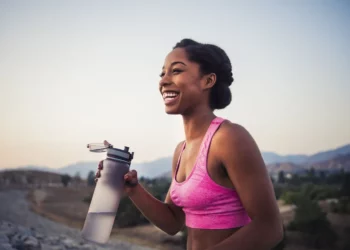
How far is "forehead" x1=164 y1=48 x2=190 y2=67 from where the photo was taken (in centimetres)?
163

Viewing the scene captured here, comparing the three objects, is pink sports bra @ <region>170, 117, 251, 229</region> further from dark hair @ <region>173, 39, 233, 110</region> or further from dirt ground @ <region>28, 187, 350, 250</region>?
dirt ground @ <region>28, 187, 350, 250</region>

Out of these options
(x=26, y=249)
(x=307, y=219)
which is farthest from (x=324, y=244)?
(x=26, y=249)

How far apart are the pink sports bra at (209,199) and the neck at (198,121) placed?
127 millimetres

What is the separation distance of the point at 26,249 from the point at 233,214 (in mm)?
6026

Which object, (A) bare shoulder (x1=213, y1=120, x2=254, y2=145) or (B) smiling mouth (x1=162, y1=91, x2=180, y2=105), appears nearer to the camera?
(A) bare shoulder (x1=213, y1=120, x2=254, y2=145)

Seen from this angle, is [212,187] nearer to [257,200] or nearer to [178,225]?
[257,200]

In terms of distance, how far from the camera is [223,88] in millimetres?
1654

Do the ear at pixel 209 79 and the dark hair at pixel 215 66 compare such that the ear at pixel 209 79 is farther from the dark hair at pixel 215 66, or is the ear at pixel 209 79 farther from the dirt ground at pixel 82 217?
the dirt ground at pixel 82 217

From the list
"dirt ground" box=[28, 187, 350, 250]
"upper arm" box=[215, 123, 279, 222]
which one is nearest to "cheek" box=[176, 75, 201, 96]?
"upper arm" box=[215, 123, 279, 222]

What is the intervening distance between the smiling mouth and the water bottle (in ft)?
0.83

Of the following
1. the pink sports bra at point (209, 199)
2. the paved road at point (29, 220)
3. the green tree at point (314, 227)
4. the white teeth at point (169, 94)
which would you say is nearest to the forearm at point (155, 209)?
the pink sports bra at point (209, 199)

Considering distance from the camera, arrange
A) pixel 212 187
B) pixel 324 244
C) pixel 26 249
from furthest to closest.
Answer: pixel 324 244 → pixel 26 249 → pixel 212 187

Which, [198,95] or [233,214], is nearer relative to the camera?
[233,214]

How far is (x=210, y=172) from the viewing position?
140 centimetres
